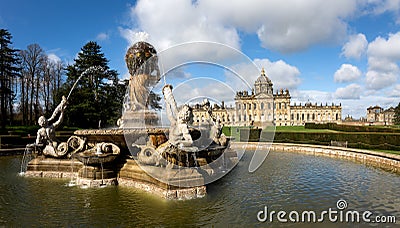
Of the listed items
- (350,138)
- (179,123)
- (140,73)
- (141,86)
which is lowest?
(350,138)

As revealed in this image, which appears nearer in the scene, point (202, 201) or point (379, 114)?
point (202, 201)

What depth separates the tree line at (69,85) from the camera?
31.7 meters

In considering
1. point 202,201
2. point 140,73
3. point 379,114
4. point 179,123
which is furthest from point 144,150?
point 379,114

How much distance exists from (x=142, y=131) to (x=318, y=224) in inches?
204

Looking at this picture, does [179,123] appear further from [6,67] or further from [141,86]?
[6,67]

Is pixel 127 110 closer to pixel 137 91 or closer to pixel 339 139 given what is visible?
pixel 137 91

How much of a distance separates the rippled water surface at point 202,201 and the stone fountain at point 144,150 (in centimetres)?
46

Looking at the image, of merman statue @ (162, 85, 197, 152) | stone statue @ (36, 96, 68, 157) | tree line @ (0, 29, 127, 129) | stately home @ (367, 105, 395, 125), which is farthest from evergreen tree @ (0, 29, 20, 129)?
stately home @ (367, 105, 395, 125)

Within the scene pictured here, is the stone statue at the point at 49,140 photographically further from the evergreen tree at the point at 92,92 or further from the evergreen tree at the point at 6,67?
the evergreen tree at the point at 6,67

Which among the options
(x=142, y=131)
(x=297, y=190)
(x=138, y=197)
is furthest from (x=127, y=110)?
(x=297, y=190)

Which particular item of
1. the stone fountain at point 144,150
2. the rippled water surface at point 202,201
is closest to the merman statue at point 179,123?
the stone fountain at point 144,150

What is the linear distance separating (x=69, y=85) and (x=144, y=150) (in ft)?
96.9

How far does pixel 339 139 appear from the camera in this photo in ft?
63.1

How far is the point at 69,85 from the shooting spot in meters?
33.5
